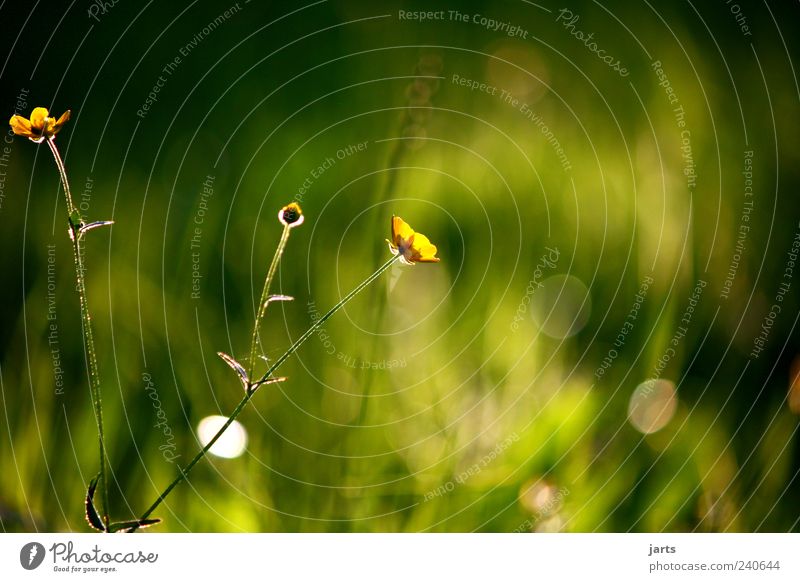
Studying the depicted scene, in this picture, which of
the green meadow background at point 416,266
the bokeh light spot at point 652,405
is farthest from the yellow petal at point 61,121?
the bokeh light spot at point 652,405

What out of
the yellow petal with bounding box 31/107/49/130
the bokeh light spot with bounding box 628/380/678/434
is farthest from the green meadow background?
the yellow petal with bounding box 31/107/49/130

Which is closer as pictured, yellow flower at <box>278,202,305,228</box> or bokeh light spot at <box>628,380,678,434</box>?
yellow flower at <box>278,202,305,228</box>

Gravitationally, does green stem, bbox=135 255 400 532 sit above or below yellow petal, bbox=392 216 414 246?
below

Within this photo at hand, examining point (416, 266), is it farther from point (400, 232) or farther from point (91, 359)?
point (91, 359)

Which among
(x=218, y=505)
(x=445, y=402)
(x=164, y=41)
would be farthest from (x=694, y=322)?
(x=164, y=41)
